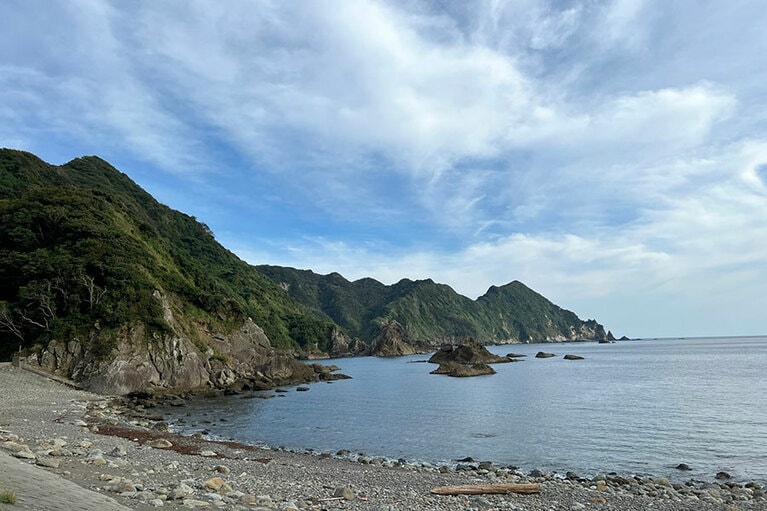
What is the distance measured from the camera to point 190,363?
6456cm

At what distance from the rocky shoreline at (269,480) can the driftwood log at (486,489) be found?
1.20 ft

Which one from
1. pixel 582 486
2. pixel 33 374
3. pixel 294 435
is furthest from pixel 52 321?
pixel 582 486

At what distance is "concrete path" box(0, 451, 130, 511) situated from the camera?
30.5 feet

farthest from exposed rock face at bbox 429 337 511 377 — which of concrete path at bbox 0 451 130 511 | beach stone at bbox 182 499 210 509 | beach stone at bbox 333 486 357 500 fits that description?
concrete path at bbox 0 451 130 511

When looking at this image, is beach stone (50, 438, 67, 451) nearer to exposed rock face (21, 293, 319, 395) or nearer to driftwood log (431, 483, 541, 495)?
driftwood log (431, 483, 541, 495)

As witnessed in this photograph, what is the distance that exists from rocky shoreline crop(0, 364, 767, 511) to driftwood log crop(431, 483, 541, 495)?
14.4 inches

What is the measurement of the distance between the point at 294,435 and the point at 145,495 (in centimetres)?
2586

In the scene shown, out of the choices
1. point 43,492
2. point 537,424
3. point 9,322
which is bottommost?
point 537,424

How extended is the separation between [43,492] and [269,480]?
10.1 metres

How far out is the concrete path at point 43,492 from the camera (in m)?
9.29

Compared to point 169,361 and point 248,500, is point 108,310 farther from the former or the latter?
point 248,500

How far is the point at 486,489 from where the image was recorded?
19312mm

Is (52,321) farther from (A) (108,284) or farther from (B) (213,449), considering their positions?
(B) (213,449)

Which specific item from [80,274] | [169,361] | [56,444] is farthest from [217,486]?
[80,274]
